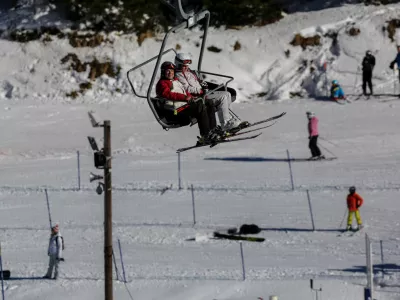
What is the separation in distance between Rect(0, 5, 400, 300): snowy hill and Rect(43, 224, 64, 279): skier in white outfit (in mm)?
356

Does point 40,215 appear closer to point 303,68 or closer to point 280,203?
point 280,203

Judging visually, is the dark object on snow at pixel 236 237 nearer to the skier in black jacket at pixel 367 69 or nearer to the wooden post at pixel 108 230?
the wooden post at pixel 108 230

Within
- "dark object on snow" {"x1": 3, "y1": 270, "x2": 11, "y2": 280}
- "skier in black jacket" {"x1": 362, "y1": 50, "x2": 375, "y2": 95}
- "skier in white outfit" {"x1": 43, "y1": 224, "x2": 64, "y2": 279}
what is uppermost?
"skier in black jacket" {"x1": 362, "y1": 50, "x2": 375, "y2": 95}

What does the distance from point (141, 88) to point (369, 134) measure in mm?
10678

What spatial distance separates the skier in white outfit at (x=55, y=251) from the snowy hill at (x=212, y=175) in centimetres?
36

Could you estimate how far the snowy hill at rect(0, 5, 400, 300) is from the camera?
2059 cm

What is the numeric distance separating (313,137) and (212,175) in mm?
2936

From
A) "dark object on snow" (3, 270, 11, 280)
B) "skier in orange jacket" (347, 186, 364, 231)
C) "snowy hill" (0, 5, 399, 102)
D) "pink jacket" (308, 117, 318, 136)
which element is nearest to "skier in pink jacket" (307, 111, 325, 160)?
"pink jacket" (308, 117, 318, 136)

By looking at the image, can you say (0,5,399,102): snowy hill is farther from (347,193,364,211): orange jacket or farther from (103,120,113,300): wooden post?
(103,120,113,300): wooden post

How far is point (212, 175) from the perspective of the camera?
2655cm

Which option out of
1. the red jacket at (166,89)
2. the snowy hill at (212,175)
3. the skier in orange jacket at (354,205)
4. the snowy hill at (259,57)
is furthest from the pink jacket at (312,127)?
the red jacket at (166,89)

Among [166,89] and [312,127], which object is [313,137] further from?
[166,89]

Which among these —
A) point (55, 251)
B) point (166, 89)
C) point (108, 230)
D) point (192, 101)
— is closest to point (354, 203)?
point (108, 230)

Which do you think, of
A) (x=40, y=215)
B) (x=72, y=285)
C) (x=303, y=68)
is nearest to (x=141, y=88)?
(x=303, y=68)
